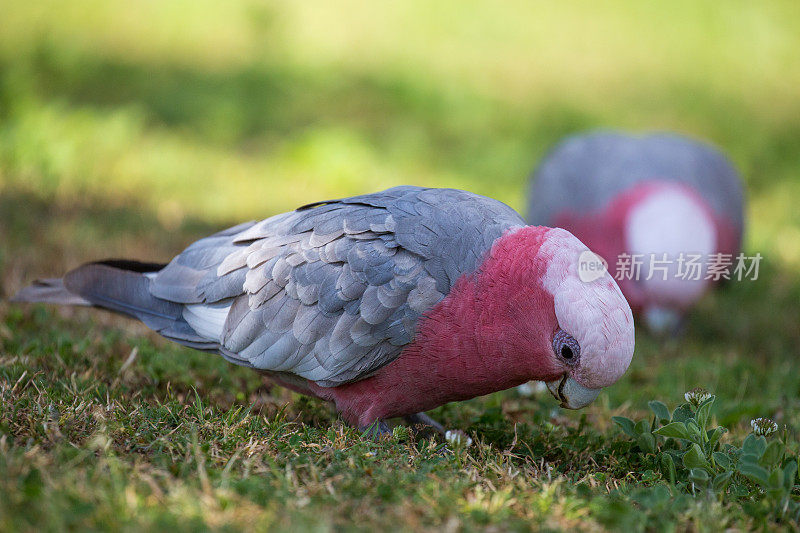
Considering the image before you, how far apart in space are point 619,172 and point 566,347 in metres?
2.95

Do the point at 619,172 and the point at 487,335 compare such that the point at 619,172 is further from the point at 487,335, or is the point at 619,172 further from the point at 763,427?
the point at 487,335

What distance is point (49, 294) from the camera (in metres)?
3.23

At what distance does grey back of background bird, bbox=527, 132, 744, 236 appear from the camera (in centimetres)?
507

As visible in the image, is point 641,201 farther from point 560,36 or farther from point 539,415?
point 560,36

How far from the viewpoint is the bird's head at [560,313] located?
7.79ft

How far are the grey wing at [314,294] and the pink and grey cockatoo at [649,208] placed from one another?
2321 millimetres

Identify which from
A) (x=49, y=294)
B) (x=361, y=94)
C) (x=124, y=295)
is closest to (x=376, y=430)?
(x=124, y=295)

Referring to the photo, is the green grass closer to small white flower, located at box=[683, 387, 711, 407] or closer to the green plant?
the green plant

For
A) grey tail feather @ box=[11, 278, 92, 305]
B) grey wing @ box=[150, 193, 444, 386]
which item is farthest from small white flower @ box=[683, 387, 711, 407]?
grey tail feather @ box=[11, 278, 92, 305]

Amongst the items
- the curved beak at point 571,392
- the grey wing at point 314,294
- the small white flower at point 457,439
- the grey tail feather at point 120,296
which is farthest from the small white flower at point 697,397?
the grey tail feather at point 120,296

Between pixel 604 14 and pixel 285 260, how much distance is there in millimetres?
10088

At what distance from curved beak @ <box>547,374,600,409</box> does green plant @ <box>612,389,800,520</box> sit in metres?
0.23

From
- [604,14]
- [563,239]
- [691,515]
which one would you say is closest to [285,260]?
[563,239]

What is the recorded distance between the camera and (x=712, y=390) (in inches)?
153
